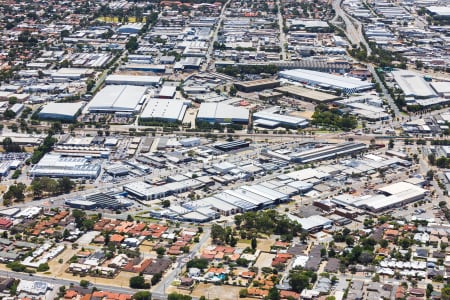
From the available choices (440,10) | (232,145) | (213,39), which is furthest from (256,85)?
(440,10)

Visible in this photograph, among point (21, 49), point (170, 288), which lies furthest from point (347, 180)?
point (21, 49)

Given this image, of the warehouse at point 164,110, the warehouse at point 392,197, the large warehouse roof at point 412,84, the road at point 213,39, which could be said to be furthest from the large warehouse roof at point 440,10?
the warehouse at point 392,197

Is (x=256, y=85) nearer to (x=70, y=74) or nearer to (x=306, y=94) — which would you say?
(x=306, y=94)

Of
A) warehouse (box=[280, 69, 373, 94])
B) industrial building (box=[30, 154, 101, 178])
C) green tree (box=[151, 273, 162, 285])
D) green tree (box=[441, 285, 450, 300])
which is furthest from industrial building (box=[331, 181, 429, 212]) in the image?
warehouse (box=[280, 69, 373, 94])

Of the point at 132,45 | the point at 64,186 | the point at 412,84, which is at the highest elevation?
the point at 64,186

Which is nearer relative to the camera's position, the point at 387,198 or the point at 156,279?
the point at 156,279

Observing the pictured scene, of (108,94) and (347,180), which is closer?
(347,180)

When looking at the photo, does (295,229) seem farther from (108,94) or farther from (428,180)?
(108,94)
